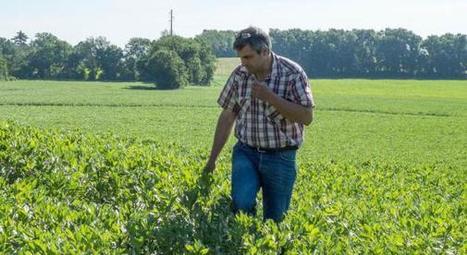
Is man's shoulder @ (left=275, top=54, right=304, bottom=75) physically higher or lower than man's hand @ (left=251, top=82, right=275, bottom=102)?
higher

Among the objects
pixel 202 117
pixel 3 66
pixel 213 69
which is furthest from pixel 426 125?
pixel 3 66

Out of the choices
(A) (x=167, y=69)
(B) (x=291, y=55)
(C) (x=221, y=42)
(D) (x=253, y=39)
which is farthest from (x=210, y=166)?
(C) (x=221, y=42)

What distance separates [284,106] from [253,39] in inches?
24.6

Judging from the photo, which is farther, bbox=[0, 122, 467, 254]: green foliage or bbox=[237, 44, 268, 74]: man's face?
bbox=[237, 44, 268, 74]: man's face

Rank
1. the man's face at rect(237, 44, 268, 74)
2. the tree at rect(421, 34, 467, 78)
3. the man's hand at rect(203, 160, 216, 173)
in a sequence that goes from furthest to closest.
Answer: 1. the tree at rect(421, 34, 467, 78)
2. the man's hand at rect(203, 160, 216, 173)
3. the man's face at rect(237, 44, 268, 74)

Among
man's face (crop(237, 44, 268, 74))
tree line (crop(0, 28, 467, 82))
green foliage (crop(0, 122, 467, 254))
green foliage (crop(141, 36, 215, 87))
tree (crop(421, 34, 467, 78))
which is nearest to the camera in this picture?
green foliage (crop(0, 122, 467, 254))

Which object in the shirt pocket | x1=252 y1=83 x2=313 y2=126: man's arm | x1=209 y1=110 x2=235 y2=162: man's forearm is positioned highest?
x1=252 y1=83 x2=313 y2=126: man's arm

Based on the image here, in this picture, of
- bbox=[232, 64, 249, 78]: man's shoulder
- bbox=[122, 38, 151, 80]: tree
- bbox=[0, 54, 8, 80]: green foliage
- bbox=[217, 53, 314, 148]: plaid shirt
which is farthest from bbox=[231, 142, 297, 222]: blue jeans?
bbox=[0, 54, 8, 80]: green foliage

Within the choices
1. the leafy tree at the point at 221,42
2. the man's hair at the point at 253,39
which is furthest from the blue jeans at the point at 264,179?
the leafy tree at the point at 221,42

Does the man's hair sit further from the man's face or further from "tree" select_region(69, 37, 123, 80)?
"tree" select_region(69, 37, 123, 80)

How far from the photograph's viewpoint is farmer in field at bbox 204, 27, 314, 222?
5293 millimetres

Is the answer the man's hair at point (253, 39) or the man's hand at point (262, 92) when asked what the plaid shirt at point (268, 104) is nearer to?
the man's hand at point (262, 92)

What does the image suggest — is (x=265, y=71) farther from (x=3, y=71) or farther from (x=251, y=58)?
(x=3, y=71)

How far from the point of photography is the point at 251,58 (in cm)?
529
